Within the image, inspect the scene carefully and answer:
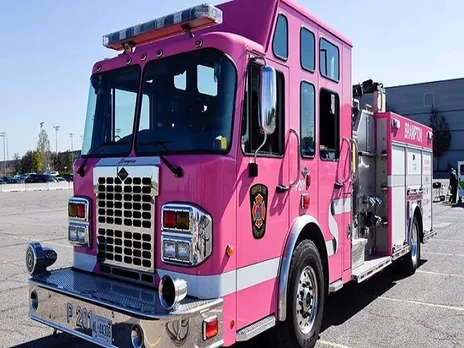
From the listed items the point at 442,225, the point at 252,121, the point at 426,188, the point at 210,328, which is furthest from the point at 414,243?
the point at 442,225

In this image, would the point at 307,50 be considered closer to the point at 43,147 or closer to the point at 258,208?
the point at 258,208

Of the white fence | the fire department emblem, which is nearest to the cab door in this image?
the fire department emblem

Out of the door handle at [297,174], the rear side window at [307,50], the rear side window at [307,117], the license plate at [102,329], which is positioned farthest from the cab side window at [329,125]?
the license plate at [102,329]

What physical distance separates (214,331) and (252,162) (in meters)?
1.29

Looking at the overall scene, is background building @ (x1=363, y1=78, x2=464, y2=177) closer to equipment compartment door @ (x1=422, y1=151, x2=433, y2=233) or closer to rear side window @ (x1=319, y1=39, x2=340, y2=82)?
equipment compartment door @ (x1=422, y1=151, x2=433, y2=233)

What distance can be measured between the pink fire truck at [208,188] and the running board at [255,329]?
2cm

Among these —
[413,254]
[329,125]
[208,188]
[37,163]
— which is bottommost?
[413,254]

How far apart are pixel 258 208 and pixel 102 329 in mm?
1487

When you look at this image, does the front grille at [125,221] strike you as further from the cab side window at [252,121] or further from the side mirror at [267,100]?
the side mirror at [267,100]

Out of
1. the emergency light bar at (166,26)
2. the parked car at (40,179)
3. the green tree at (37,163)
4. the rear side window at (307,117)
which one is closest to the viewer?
the emergency light bar at (166,26)

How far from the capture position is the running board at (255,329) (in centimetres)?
343

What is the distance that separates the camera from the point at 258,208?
3.69 m

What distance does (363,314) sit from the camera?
5574 millimetres

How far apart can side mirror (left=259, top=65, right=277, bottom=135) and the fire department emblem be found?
0.56 meters
